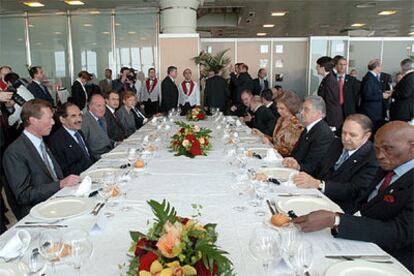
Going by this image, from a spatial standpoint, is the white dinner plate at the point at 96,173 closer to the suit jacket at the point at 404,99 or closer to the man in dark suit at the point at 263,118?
the man in dark suit at the point at 263,118

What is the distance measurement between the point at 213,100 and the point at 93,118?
4650mm

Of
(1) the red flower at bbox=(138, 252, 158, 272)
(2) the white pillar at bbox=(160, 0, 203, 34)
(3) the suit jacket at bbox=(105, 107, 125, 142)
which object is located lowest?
(3) the suit jacket at bbox=(105, 107, 125, 142)

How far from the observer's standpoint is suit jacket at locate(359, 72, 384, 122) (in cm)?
729

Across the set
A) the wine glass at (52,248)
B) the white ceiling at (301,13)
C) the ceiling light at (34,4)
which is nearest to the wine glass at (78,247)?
the wine glass at (52,248)

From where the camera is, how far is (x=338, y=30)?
1753cm

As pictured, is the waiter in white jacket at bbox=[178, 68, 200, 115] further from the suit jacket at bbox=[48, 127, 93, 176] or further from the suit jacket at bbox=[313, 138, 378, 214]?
the suit jacket at bbox=[313, 138, 378, 214]

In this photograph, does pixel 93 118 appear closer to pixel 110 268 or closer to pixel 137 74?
pixel 110 268

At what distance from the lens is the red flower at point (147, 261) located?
124 centimetres

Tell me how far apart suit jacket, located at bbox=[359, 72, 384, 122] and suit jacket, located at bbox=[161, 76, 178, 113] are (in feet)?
13.9

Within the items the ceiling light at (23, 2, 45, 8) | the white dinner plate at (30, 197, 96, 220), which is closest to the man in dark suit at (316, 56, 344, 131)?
the white dinner plate at (30, 197, 96, 220)

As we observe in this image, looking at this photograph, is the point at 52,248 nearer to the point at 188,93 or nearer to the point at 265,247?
the point at 265,247

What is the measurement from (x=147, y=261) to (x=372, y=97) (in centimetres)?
709

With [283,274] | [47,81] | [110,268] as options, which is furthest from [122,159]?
[47,81]

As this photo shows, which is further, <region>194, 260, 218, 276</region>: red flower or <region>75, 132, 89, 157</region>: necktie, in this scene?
<region>75, 132, 89, 157</region>: necktie
